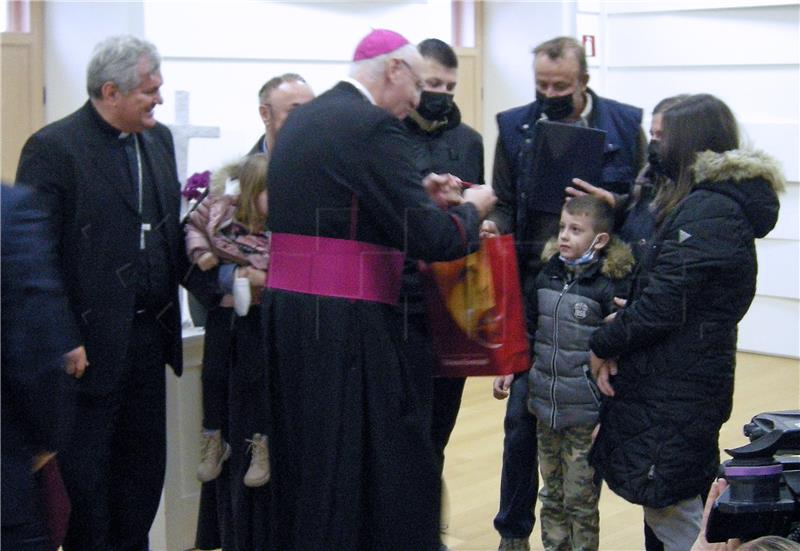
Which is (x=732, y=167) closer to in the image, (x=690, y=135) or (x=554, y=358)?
(x=690, y=135)

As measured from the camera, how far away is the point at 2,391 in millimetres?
2352

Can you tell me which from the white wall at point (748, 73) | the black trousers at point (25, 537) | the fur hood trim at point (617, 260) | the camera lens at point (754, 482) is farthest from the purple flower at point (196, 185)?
the white wall at point (748, 73)

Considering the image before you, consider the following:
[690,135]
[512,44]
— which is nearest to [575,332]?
[690,135]

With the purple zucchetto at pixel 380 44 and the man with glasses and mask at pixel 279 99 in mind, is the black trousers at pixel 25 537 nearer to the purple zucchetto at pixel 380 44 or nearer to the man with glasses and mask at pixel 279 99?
the purple zucchetto at pixel 380 44

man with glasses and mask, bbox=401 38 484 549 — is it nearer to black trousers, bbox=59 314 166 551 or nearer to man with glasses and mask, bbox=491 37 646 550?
man with glasses and mask, bbox=491 37 646 550

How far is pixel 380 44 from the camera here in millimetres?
3111

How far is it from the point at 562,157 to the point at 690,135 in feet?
1.94

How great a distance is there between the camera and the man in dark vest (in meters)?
3.50

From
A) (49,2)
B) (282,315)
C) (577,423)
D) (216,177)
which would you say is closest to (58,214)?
(216,177)

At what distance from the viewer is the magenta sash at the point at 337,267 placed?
9.97ft

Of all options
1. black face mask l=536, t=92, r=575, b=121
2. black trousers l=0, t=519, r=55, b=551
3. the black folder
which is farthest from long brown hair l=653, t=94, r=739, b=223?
black trousers l=0, t=519, r=55, b=551

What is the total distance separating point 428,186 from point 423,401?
0.60 m

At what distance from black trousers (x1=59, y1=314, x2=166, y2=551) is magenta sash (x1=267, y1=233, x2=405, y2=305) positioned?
784mm

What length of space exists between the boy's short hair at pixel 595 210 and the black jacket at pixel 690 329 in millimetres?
352
